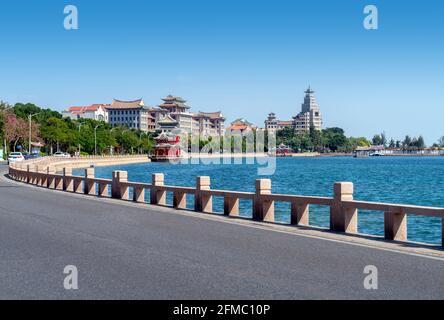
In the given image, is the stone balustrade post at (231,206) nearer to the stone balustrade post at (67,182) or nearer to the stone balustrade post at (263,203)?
the stone balustrade post at (263,203)

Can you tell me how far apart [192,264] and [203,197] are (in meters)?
9.62

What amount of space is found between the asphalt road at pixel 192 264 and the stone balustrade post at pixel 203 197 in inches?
120

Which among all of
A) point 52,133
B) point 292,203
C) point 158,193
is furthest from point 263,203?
point 52,133

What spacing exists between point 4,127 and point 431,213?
10002 centimetres

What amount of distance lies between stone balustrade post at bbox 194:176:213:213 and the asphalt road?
305 cm

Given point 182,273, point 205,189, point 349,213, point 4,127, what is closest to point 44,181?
point 205,189

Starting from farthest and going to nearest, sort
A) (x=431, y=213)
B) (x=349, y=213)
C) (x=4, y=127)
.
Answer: (x=4, y=127), (x=349, y=213), (x=431, y=213)

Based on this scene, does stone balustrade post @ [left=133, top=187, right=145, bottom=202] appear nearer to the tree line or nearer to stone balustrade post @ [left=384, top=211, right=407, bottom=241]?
stone balustrade post @ [left=384, top=211, right=407, bottom=241]

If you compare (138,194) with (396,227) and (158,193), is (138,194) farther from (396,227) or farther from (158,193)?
(396,227)

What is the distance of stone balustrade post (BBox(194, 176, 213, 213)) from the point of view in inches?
791

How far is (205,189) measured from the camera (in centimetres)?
2031

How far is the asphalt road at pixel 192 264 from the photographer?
855 cm
